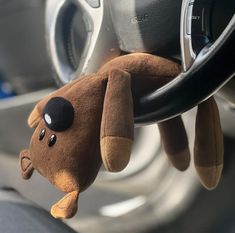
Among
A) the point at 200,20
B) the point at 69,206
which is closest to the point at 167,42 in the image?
the point at 200,20

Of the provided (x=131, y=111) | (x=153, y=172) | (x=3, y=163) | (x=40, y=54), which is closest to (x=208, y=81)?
Result: (x=131, y=111)

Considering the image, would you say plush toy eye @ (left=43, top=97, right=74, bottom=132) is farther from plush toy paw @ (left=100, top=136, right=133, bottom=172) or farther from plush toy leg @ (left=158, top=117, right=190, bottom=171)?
plush toy leg @ (left=158, top=117, right=190, bottom=171)

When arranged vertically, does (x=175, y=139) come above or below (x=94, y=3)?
below

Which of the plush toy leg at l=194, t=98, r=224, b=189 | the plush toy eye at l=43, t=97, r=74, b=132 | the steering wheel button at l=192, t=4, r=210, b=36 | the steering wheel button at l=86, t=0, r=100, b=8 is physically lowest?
the plush toy leg at l=194, t=98, r=224, b=189

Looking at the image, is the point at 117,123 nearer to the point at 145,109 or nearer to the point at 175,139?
the point at 145,109

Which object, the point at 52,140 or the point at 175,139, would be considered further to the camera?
the point at 175,139

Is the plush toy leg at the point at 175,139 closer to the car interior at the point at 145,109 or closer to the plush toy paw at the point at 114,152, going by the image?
the car interior at the point at 145,109

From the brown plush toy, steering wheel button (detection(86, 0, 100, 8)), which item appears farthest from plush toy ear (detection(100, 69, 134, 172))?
steering wheel button (detection(86, 0, 100, 8))
